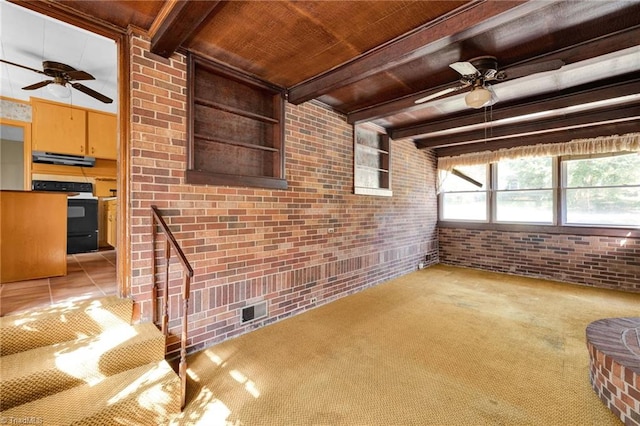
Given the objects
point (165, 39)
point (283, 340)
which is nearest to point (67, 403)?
point (283, 340)

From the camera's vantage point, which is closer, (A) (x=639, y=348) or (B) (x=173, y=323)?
(A) (x=639, y=348)

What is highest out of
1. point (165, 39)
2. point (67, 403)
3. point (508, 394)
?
point (165, 39)

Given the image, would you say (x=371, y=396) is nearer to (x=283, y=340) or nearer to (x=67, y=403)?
(x=283, y=340)

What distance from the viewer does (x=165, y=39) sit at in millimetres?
2062

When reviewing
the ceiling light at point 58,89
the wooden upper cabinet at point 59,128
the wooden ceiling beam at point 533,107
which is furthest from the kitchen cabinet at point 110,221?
the wooden ceiling beam at point 533,107

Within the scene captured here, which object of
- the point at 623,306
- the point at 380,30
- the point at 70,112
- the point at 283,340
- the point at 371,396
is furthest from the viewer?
the point at 70,112

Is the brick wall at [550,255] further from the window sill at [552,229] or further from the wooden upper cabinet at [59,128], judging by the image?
the wooden upper cabinet at [59,128]

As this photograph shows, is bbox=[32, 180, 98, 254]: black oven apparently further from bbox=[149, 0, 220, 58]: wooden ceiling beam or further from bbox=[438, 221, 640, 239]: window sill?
bbox=[438, 221, 640, 239]: window sill

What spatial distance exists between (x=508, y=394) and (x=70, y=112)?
244 inches

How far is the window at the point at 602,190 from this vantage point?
4.45 m

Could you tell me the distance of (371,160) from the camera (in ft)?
15.7

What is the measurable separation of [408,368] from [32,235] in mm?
3666

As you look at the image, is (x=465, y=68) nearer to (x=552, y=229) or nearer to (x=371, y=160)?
(x=371, y=160)

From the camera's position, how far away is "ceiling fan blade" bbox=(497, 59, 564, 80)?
8.03 ft
